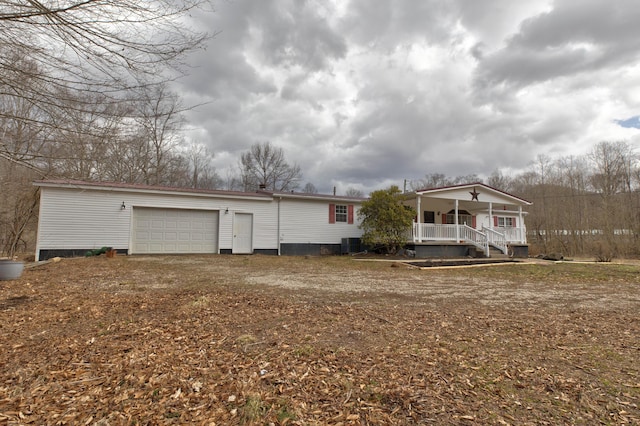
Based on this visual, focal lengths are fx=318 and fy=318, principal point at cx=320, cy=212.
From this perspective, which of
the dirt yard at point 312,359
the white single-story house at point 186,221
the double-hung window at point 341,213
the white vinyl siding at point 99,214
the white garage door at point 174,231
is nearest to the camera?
the dirt yard at point 312,359

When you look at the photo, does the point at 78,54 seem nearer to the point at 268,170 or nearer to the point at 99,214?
the point at 99,214

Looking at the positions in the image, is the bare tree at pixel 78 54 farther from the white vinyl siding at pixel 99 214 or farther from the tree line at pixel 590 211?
the tree line at pixel 590 211

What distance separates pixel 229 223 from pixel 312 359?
41.3 feet

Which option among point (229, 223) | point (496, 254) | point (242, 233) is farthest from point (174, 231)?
point (496, 254)

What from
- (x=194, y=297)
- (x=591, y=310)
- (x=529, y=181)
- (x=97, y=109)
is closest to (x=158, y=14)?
(x=97, y=109)

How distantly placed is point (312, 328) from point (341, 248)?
42.4ft

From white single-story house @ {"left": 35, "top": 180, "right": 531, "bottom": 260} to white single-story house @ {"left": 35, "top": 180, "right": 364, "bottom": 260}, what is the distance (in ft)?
0.10

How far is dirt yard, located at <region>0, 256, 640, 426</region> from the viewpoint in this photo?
1.98 meters

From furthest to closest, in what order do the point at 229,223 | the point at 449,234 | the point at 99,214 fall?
the point at 449,234, the point at 229,223, the point at 99,214

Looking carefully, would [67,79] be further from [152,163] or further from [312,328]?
[152,163]

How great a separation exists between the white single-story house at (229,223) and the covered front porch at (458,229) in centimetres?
5

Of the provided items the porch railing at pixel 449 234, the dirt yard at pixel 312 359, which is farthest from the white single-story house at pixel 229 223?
the dirt yard at pixel 312 359

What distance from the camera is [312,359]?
2693mm

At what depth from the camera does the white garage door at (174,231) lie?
13125 mm
